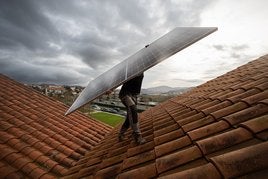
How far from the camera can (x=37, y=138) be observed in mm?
4684

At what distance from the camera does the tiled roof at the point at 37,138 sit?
139 inches

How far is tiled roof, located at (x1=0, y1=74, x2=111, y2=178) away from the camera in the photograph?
3.54m

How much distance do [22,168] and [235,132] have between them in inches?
130

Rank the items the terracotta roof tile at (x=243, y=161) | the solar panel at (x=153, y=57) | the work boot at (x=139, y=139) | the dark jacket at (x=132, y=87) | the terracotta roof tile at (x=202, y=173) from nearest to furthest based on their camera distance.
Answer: the terracotta roof tile at (x=243, y=161) → the terracotta roof tile at (x=202, y=173) → the solar panel at (x=153, y=57) → the work boot at (x=139, y=139) → the dark jacket at (x=132, y=87)

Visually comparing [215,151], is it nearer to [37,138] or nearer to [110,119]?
[37,138]

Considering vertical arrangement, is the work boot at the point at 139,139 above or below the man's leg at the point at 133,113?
below

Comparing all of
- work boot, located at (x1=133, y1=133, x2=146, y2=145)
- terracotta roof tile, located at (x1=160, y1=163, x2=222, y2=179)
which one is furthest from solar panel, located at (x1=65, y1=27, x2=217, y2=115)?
terracotta roof tile, located at (x1=160, y1=163, x2=222, y2=179)

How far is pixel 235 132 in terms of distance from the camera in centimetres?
195

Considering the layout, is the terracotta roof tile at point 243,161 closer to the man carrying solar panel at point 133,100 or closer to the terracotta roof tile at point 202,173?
the terracotta roof tile at point 202,173

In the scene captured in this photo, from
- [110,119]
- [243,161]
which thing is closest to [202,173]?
[243,161]

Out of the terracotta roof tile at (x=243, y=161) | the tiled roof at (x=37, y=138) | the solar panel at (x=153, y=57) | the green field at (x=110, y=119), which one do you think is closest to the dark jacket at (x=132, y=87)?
the solar panel at (x=153, y=57)

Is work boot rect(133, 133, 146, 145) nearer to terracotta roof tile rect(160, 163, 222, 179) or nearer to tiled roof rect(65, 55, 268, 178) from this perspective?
tiled roof rect(65, 55, 268, 178)

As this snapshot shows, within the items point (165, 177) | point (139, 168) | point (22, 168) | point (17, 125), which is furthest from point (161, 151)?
point (17, 125)

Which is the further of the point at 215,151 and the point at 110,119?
the point at 110,119
